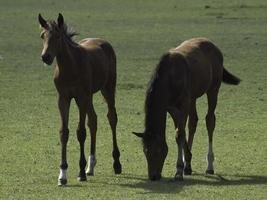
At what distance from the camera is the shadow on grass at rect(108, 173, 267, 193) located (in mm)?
10352

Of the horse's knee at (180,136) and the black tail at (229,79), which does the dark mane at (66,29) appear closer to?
the horse's knee at (180,136)

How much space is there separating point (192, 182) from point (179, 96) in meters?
1.14

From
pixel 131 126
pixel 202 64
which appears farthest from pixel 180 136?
pixel 131 126

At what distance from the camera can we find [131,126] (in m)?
15.3

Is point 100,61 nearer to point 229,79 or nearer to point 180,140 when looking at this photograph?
point 180,140

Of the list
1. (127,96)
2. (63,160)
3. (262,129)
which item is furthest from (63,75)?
(127,96)

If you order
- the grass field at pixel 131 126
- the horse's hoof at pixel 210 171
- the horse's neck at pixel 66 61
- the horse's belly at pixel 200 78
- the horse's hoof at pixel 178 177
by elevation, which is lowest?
the grass field at pixel 131 126

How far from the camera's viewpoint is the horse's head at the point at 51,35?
10.5 meters

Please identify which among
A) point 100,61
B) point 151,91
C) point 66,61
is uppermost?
point 66,61

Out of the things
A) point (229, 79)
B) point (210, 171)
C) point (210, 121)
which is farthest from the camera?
point (229, 79)

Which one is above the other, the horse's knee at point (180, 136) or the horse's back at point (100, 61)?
the horse's back at point (100, 61)

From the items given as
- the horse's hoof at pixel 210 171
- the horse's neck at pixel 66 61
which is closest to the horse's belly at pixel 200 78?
the horse's hoof at pixel 210 171

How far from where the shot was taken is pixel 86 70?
11.1m

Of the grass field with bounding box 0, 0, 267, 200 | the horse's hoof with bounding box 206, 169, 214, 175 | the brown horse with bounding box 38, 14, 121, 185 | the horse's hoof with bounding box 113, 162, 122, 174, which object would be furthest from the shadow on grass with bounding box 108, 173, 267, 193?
the brown horse with bounding box 38, 14, 121, 185
